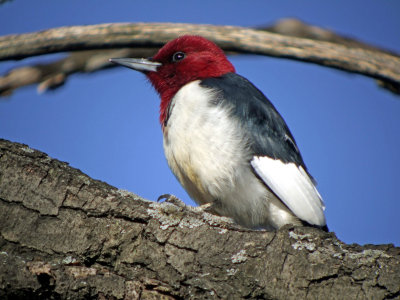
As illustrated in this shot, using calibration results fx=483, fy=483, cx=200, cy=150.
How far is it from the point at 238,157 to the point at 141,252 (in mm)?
1526

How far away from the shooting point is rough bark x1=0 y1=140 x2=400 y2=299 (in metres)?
2.33

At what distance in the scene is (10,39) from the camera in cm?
516

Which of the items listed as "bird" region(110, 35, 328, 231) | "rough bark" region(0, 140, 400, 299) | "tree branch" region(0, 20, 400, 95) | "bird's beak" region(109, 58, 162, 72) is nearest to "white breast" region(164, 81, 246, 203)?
"bird" region(110, 35, 328, 231)

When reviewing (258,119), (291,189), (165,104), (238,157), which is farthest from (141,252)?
(165,104)

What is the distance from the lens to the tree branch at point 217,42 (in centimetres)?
500

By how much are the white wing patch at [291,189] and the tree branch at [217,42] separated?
60.6 inches

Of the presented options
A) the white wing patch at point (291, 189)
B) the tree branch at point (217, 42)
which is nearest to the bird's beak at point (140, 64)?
the tree branch at point (217, 42)

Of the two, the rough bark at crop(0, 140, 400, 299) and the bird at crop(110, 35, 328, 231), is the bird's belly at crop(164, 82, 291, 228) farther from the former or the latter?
the rough bark at crop(0, 140, 400, 299)

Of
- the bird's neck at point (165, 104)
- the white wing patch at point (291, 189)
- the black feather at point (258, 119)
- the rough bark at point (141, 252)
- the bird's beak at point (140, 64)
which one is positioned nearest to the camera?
the rough bark at point (141, 252)

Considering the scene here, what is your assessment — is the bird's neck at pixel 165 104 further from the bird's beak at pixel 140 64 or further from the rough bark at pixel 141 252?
the rough bark at pixel 141 252

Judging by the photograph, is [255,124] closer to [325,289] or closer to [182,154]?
[182,154]

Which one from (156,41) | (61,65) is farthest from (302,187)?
(61,65)

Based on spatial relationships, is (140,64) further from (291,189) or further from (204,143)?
(291,189)

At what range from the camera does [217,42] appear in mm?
5121
